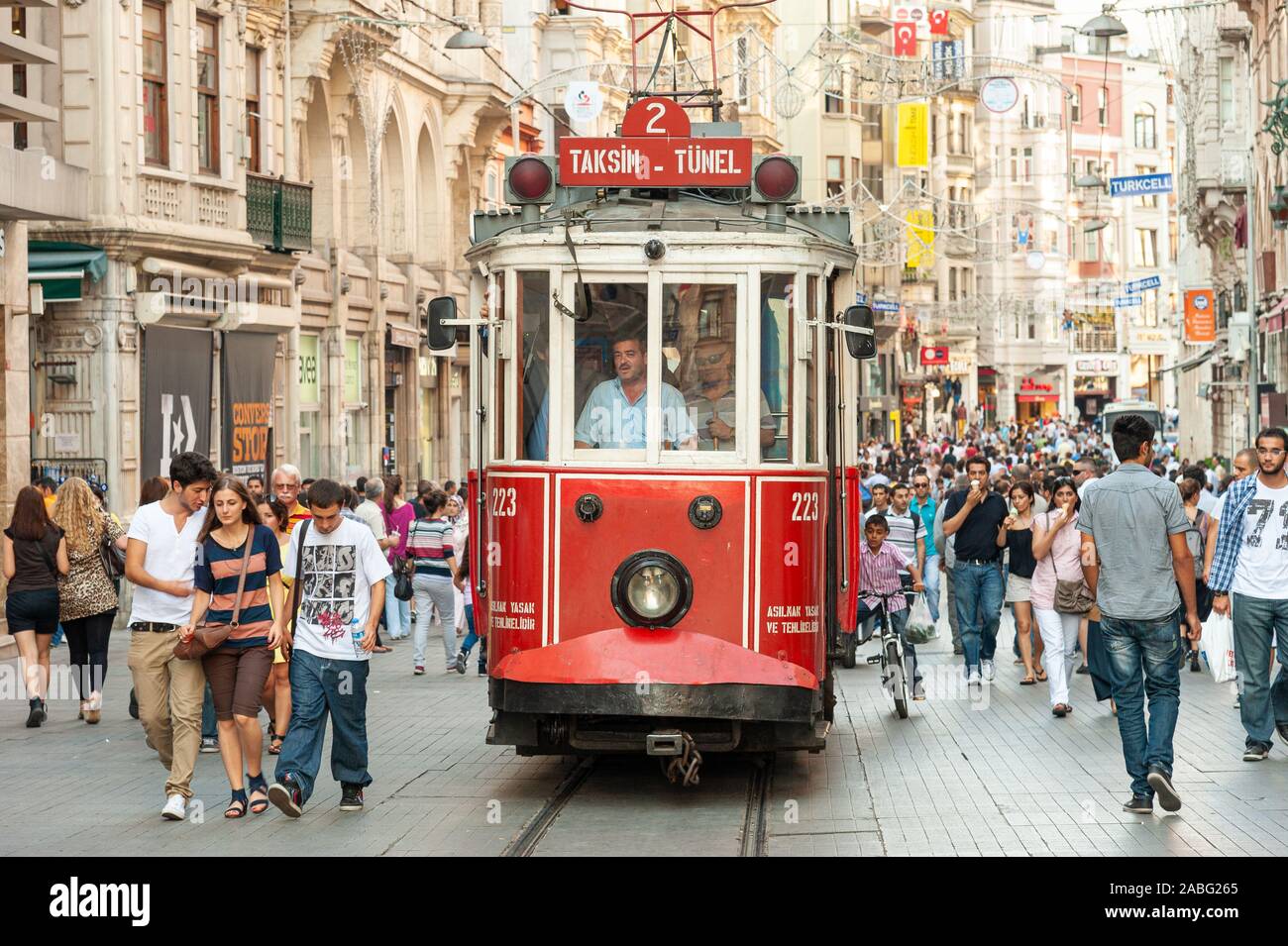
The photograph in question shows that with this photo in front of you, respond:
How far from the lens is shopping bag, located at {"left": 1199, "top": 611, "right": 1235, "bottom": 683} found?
14109 mm

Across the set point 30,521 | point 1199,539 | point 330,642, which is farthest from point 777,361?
point 1199,539

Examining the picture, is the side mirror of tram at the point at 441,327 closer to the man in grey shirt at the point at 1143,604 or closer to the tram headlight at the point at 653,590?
the tram headlight at the point at 653,590

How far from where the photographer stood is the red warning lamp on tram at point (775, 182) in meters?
10.9

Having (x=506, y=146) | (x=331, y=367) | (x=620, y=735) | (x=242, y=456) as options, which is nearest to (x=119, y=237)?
(x=242, y=456)

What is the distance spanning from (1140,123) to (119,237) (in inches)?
3255

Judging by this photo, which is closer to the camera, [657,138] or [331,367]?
[657,138]

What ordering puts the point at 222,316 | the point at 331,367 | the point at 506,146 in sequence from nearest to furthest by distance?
the point at 222,316
the point at 331,367
the point at 506,146

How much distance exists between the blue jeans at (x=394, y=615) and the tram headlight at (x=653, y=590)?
1101 centimetres

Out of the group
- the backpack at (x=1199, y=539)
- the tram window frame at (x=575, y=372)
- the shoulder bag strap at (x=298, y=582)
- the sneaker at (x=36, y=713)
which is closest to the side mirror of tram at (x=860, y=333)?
the tram window frame at (x=575, y=372)

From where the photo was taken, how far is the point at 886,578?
606 inches

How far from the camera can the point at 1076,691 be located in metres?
16.0

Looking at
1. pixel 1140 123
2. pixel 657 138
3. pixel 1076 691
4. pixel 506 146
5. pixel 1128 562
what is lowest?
pixel 1076 691

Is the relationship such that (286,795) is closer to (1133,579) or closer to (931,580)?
(1133,579)

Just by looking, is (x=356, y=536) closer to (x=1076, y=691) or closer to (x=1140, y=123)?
(x=1076, y=691)
